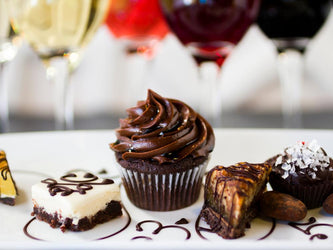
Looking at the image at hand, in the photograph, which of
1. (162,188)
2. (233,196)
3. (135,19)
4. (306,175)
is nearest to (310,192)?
(306,175)

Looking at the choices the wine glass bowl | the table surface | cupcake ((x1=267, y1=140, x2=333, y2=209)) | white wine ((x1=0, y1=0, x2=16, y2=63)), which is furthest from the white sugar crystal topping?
the table surface

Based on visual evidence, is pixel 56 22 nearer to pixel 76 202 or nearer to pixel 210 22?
pixel 210 22

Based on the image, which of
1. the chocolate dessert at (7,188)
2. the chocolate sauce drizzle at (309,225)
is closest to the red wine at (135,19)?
the chocolate dessert at (7,188)

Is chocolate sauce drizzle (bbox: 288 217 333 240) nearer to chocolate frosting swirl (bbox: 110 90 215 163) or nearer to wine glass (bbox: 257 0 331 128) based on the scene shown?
chocolate frosting swirl (bbox: 110 90 215 163)

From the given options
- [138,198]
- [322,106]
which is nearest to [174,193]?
[138,198]

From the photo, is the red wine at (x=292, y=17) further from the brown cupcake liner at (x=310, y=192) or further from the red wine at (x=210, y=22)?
the brown cupcake liner at (x=310, y=192)
